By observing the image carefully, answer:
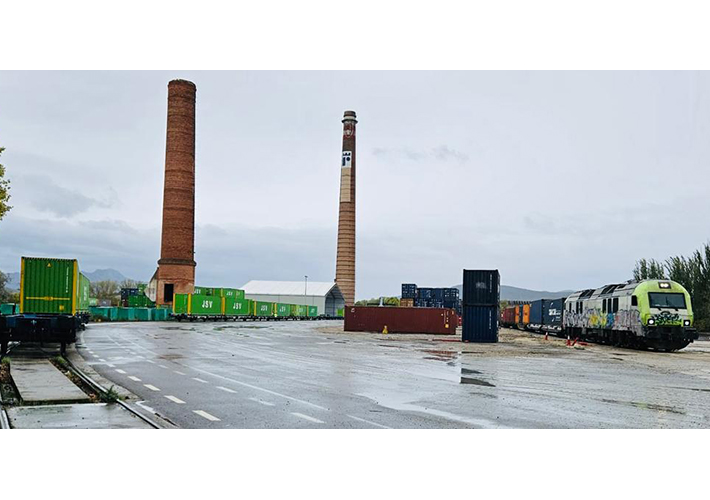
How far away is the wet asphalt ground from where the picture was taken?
10557mm

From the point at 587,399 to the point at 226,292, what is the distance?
67781 mm

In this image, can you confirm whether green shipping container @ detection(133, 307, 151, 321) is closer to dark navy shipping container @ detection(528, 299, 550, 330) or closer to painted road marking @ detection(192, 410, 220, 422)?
dark navy shipping container @ detection(528, 299, 550, 330)

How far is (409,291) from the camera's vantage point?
97875 mm

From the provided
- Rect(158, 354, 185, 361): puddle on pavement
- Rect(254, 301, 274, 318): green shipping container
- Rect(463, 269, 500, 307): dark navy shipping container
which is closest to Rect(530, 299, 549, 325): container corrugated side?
Rect(463, 269, 500, 307): dark navy shipping container

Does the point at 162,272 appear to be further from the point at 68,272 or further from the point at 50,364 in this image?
the point at 50,364

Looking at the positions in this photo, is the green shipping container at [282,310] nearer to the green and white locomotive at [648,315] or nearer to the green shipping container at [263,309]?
the green shipping container at [263,309]

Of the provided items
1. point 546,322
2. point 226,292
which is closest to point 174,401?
point 546,322

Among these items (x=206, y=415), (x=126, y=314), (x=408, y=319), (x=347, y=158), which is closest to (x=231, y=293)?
(x=126, y=314)

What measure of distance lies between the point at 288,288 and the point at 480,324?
89.9 meters

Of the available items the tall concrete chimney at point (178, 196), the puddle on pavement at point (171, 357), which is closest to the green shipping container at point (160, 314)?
the tall concrete chimney at point (178, 196)

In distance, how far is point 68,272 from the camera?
25.0 m

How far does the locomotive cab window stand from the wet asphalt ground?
6402 millimetres

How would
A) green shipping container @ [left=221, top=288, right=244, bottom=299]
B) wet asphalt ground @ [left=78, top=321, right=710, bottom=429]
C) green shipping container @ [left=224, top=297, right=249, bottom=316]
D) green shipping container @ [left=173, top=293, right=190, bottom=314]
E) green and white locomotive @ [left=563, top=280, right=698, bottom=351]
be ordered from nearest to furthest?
wet asphalt ground @ [left=78, top=321, right=710, bottom=429] < green and white locomotive @ [left=563, top=280, right=698, bottom=351] < green shipping container @ [left=173, top=293, right=190, bottom=314] < green shipping container @ [left=224, top=297, right=249, bottom=316] < green shipping container @ [left=221, top=288, right=244, bottom=299]

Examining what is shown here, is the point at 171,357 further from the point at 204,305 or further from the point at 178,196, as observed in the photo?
the point at 178,196
